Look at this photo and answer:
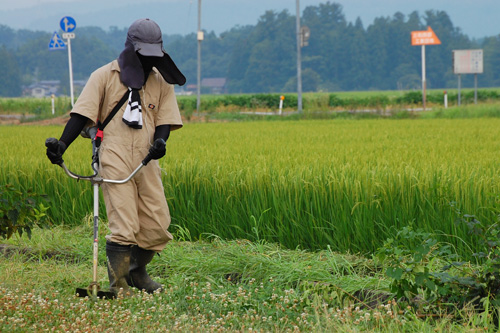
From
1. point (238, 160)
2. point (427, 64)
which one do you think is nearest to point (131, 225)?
point (238, 160)

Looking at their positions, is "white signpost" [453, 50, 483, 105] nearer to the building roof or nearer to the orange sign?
the orange sign

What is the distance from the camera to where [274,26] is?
334 ft

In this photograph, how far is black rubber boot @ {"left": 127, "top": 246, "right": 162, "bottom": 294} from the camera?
13.7 feet

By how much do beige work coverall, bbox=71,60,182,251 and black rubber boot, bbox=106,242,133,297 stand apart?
0.18 feet

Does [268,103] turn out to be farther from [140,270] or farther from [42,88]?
[42,88]

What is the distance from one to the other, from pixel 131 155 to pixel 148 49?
0.57 metres

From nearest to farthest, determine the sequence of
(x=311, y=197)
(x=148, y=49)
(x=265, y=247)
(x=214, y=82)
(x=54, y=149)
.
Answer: (x=54, y=149)
(x=148, y=49)
(x=265, y=247)
(x=311, y=197)
(x=214, y=82)

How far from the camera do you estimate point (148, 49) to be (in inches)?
154

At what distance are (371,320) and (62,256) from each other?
8.30 ft

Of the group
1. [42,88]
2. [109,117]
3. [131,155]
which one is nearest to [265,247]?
[131,155]

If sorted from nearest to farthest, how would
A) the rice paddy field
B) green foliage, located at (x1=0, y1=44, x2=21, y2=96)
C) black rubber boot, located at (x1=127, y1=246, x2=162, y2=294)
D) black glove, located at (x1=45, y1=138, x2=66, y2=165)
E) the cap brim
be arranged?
1. black glove, located at (x1=45, y1=138, x2=66, y2=165)
2. the cap brim
3. black rubber boot, located at (x1=127, y1=246, x2=162, y2=294)
4. the rice paddy field
5. green foliage, located at (x1=0, y1=44, x2=21, y2=96)

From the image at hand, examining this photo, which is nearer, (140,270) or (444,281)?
(444,281)

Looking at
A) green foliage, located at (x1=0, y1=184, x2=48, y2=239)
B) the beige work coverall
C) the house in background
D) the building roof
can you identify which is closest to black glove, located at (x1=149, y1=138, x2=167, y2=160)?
the beige work coverall

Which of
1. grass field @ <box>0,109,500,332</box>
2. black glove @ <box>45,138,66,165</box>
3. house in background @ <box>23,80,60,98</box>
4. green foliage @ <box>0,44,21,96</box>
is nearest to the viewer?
grass field @ <box>0,109,500,332</box>
